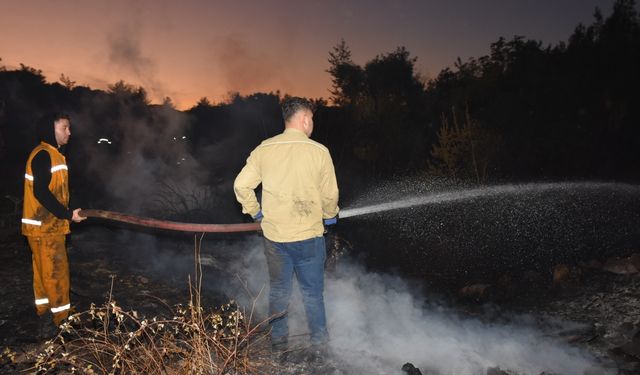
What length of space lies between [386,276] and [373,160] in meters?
12.1

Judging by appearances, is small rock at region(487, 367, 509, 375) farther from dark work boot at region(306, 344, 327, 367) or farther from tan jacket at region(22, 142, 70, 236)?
tan jacket at region(22, 142, 70, 236)

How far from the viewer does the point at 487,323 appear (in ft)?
15.8

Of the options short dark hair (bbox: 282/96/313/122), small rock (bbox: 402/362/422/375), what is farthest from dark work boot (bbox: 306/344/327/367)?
short dark hair (bbox: 282/96/313/122)

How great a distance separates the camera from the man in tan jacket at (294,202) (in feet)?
9.66

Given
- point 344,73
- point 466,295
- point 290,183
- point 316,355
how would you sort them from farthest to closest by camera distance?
point 344,73, point 466,295, point 316,355, point 290,183

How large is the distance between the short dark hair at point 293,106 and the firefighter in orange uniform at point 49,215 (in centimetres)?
222

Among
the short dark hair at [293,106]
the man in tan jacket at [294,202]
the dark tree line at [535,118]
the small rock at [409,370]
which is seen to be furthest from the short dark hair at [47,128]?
the dark tree line at [535,118]

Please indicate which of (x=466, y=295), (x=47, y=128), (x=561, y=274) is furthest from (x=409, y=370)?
(x=561, y=274)

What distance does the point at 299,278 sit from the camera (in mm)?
3205

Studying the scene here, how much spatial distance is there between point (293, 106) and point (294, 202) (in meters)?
0.76

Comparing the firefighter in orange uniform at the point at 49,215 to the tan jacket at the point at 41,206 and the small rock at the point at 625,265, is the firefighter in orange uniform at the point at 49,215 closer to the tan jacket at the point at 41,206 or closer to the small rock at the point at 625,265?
the tan jacket at the point at 41,206

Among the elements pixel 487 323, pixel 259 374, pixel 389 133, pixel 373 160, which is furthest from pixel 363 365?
pixel 389 133

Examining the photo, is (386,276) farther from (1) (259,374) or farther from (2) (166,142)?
(2) (166,142)

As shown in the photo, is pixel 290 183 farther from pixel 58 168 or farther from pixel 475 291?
pixel 475 291
